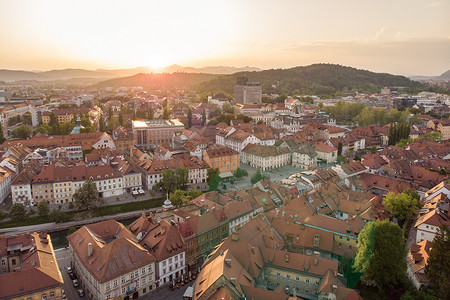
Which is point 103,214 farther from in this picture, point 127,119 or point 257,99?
point 257,99

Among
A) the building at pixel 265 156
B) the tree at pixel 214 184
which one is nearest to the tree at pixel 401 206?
the tree at pixel 214 184

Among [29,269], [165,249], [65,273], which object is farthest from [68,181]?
[29,269]

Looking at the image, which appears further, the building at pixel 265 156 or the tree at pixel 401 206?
the building at pixel 265 156

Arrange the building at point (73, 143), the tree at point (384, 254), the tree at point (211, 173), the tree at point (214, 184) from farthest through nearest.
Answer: the building at point (73, 143) < the tree at point (211, 173) < the tree at point (214, 184) < the tree at point (384, 254)

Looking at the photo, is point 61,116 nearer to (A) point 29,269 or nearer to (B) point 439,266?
(A) point 29,269

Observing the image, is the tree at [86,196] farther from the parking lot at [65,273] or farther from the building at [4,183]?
the building at [4,183]

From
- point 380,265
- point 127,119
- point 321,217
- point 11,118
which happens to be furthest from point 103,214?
point 11,118

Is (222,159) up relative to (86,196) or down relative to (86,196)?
up
